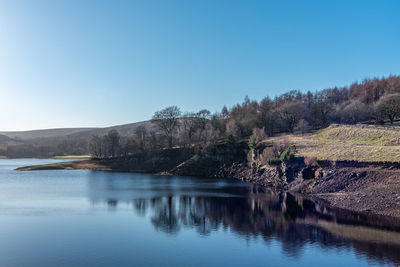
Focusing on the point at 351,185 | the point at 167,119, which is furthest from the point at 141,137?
the point at 351,185

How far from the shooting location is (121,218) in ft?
122

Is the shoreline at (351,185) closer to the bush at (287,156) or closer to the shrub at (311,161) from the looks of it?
the shrub at (311,161)

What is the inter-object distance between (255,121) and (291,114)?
13274mm

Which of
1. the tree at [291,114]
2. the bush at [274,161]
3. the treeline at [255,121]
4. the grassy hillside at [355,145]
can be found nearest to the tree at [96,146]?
the treeline at [255,121]

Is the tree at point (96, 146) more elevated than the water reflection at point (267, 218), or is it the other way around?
the tree at point (96, 146)

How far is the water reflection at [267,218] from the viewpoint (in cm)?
2844

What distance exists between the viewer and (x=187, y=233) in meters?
31.4

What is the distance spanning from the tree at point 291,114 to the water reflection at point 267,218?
58525 millimetres

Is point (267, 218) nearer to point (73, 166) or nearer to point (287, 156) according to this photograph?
point (287, 156)

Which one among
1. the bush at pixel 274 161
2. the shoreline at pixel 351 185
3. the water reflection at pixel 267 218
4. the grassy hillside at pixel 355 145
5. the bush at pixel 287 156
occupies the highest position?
the grassy hillside at pixel 355 145

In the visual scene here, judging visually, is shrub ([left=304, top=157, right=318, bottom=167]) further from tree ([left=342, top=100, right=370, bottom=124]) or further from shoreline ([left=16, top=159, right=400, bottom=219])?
tree ([left=342, top=100, right=370, bottom=124])

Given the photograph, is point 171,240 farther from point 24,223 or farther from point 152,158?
point 152,158

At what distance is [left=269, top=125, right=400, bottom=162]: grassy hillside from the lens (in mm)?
53822

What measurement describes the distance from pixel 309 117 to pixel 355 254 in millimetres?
96655
